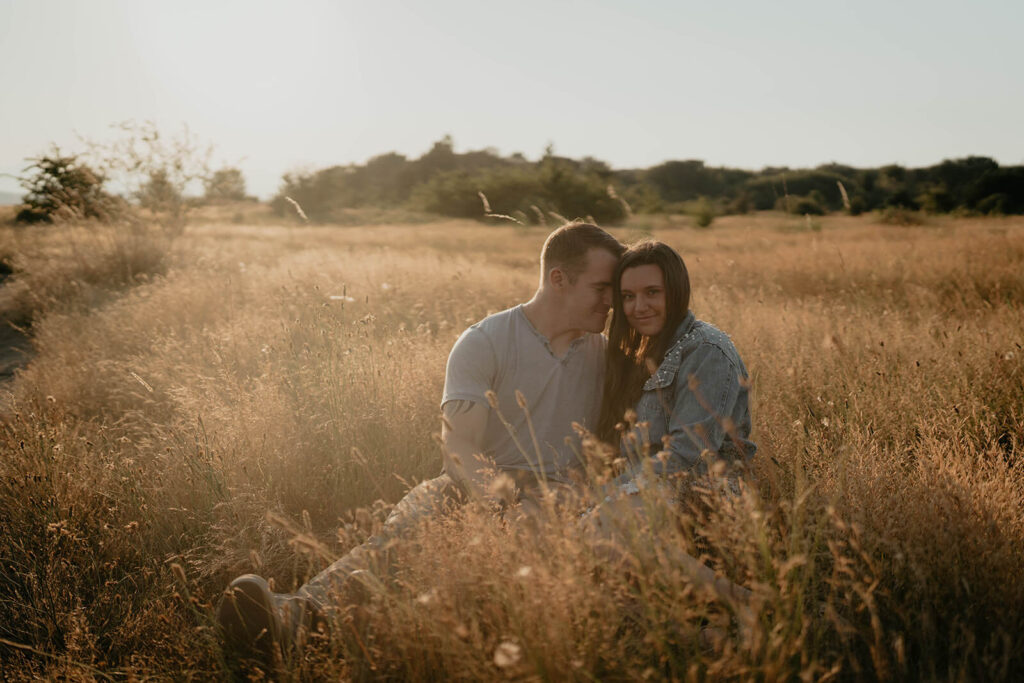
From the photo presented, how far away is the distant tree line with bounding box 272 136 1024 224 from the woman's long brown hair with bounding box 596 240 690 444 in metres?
18.1

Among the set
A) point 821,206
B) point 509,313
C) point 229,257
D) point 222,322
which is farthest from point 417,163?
point 509,313

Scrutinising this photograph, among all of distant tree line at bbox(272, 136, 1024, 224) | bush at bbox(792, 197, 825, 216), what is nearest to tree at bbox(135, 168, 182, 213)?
distant tree line at bbox(272, 136, 1024, 224)

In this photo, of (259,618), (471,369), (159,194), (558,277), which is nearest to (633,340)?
(558,277)

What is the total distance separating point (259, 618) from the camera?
2172 millimetres

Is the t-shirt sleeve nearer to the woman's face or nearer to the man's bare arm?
the man's bare arm

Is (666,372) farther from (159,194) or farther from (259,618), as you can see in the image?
(159,194)

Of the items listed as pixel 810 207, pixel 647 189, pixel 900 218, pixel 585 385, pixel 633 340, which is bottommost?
pixel 585 385

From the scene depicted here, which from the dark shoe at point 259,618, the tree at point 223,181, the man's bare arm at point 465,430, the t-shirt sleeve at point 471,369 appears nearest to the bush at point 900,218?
the tree at point 223,181

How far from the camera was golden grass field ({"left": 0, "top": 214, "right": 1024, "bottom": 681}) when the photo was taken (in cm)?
180

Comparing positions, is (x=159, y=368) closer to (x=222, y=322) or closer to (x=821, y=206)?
(x=222, y=322)

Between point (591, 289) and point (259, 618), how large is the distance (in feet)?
6.55

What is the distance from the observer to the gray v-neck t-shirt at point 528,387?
10.2ft

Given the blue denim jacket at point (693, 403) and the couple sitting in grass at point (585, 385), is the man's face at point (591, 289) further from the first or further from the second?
the blue denim jacket at point (693, 403)

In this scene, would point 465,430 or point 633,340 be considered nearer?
point 465,430
